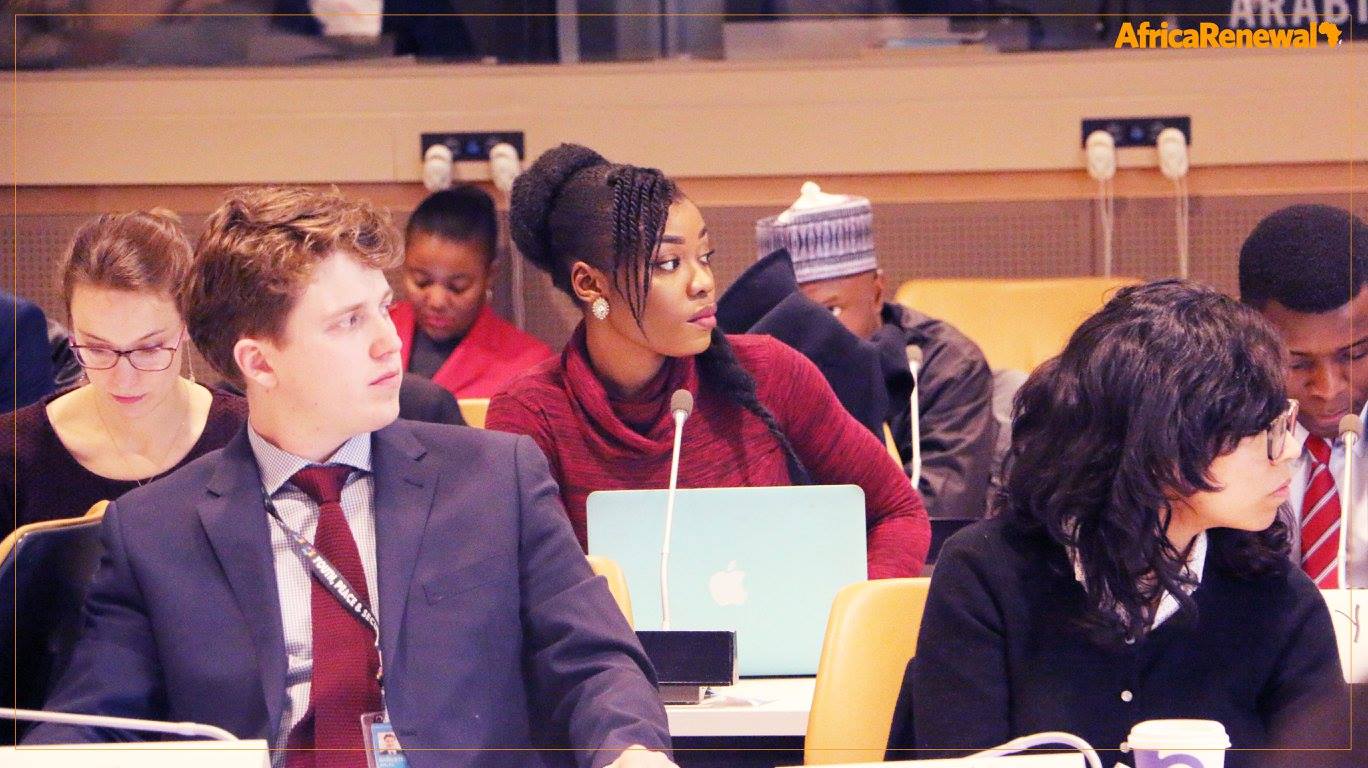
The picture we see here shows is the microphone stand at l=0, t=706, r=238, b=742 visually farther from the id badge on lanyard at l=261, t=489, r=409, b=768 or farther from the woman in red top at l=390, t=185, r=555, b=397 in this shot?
the woman in red top at l=390, t=185, r=555, b=397

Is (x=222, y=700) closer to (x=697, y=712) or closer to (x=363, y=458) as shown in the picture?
(x=363, y=458)

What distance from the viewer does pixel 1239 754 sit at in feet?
5.51

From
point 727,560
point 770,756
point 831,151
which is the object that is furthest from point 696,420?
point 831,151

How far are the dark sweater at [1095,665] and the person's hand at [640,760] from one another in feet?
1.12

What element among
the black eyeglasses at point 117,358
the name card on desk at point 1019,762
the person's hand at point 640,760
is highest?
the black eyeglasses at point 117,358

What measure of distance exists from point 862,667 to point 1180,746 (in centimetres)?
56

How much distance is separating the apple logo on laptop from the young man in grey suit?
435 mm

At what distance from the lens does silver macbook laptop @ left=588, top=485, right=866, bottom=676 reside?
221 cm

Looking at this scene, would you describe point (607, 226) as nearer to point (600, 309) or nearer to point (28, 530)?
point (600, 309)

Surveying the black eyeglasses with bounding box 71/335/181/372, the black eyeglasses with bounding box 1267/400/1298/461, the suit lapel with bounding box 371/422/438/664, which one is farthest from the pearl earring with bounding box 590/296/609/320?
the black eyeglasses with bounding box 1267/400/1298/461

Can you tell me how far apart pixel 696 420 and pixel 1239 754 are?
1.30 m

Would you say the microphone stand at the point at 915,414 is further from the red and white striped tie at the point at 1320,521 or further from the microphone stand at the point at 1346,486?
the microphone stand at the point at 1346,486

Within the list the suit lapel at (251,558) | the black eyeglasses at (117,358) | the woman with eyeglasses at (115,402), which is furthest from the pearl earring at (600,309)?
the suit lapel at (251,558)

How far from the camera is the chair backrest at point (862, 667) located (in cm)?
185
